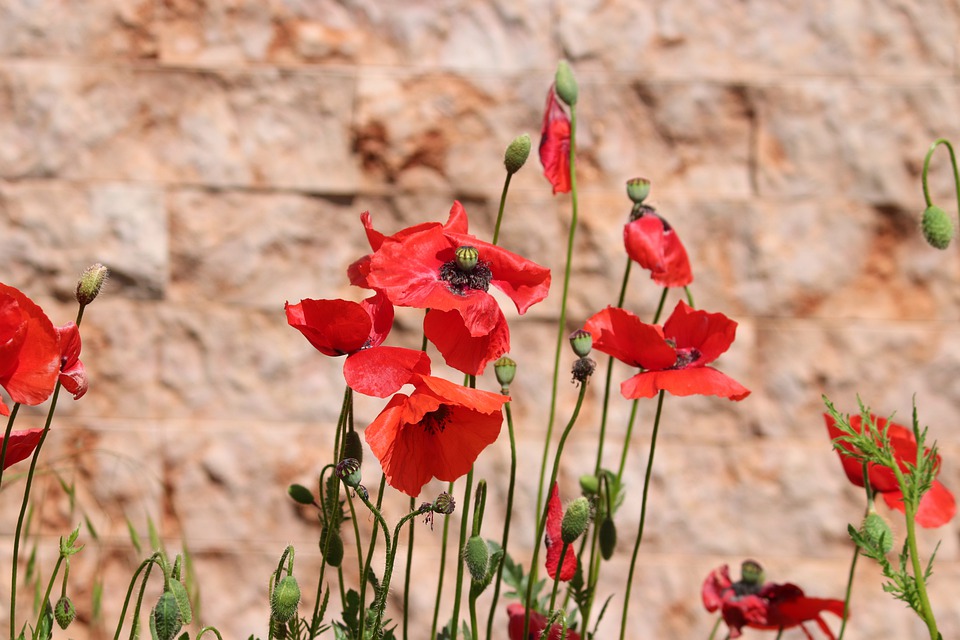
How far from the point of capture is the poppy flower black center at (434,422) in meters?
0.67

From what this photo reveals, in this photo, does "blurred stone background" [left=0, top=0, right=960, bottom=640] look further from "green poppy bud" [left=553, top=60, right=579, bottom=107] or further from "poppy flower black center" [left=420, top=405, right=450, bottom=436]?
"poppy flower black center" [left=420, top=405, right=450, bottom=436]

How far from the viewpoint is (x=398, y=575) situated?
168 cm

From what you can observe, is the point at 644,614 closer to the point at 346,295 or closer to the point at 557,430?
the point at 557,430

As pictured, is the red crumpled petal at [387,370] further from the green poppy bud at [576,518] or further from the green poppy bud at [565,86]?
the green poppy bud at [565,86]

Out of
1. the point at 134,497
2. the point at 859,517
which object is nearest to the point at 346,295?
the point at 134,497

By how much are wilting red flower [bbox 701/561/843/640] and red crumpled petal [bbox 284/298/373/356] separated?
19.6 inches

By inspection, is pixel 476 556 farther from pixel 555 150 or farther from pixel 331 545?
pixel 555 150

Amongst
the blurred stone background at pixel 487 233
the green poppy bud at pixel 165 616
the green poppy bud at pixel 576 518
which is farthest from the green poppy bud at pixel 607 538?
the blurred stone background at pixel 487 233

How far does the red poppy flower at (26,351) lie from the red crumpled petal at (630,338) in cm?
36

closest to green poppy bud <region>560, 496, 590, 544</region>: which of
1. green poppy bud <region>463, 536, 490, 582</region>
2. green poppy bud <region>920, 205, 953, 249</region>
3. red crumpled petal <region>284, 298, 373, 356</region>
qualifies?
green poppy bud <region>463, 536, 490, 582</region>

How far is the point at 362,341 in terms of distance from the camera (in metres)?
0.67

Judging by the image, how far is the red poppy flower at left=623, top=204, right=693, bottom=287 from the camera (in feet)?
2.77

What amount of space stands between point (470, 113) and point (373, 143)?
0.17m

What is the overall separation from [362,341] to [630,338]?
0.21 metres
